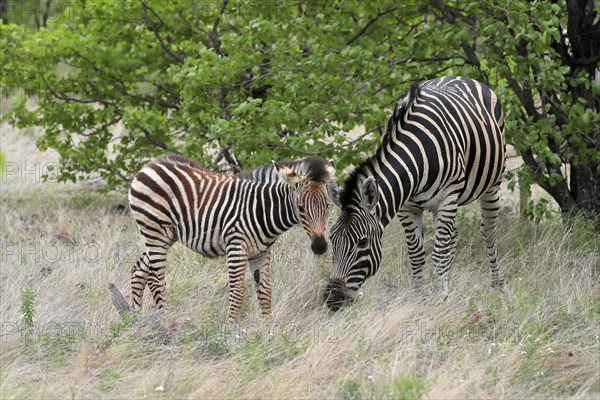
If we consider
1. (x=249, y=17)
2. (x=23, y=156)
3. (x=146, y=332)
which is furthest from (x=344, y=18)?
(x=23, y=156)

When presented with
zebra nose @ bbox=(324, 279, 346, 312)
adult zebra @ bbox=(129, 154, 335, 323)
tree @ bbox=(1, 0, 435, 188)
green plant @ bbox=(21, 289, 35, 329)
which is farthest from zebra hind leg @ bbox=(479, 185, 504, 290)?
green plant @ bbox=(21, 289, 35, 329)

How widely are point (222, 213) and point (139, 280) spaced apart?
3.38 feet

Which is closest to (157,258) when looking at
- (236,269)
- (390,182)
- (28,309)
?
(236,269)

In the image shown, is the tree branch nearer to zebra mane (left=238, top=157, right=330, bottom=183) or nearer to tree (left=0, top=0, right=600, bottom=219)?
tree (left=0, top=0, right=600, bottom=219)

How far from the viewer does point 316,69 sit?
9.77 m

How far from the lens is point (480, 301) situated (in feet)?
24.2

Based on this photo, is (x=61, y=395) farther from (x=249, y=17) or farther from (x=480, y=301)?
(x=249, y=17)

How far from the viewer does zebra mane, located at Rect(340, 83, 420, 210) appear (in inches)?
276

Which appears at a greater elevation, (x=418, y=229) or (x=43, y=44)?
(x=43, y=44)

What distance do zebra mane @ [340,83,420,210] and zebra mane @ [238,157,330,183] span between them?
0.39m

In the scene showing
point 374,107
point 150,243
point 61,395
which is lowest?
point 61,395

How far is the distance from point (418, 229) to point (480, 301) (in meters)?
1.15

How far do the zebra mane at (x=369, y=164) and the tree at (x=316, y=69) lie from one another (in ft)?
3.99

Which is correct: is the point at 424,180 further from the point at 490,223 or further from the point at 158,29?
the point at 158,29
